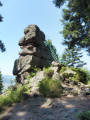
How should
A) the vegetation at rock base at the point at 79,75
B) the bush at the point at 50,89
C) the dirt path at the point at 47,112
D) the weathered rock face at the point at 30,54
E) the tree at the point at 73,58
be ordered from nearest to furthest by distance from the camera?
the dirt path at the point at 47,112, the bush at the point at 50,89, the vegetation at rock base at the point at 79,75, the weathered rock face at the point at 30,54, the tree at the point at 73,58

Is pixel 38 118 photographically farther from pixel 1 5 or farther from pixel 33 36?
pixel 1 5

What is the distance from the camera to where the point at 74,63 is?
76.4 feet

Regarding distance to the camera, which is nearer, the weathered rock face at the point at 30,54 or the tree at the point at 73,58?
the weathered rock face at the point at 30,54

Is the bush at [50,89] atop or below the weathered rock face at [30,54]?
below

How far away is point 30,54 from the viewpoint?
12.3m

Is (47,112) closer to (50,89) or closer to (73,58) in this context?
(50,89)

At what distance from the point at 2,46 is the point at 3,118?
9.64 m

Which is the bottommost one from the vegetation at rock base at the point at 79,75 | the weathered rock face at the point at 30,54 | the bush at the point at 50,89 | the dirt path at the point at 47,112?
the dirt path at the point at 47,112

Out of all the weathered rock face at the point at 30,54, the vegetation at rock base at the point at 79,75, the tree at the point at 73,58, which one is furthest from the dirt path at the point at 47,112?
the tree at the point at 73,58

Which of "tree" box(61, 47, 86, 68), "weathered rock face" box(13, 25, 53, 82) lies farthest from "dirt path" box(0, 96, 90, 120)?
"tree" box(61, 47, 86, 68)

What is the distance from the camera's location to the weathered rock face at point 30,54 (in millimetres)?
11742

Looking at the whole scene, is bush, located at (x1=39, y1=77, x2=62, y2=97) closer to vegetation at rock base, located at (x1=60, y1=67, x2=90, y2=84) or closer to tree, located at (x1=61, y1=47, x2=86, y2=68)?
vegetation at rock base, located at (x1=60, y1=67, x2=90, y2=84)

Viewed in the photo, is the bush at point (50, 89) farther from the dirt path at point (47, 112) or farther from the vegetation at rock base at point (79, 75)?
the vegetation at rock base at point (79, 75)

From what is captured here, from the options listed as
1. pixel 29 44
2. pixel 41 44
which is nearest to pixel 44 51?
pixel 41 44
